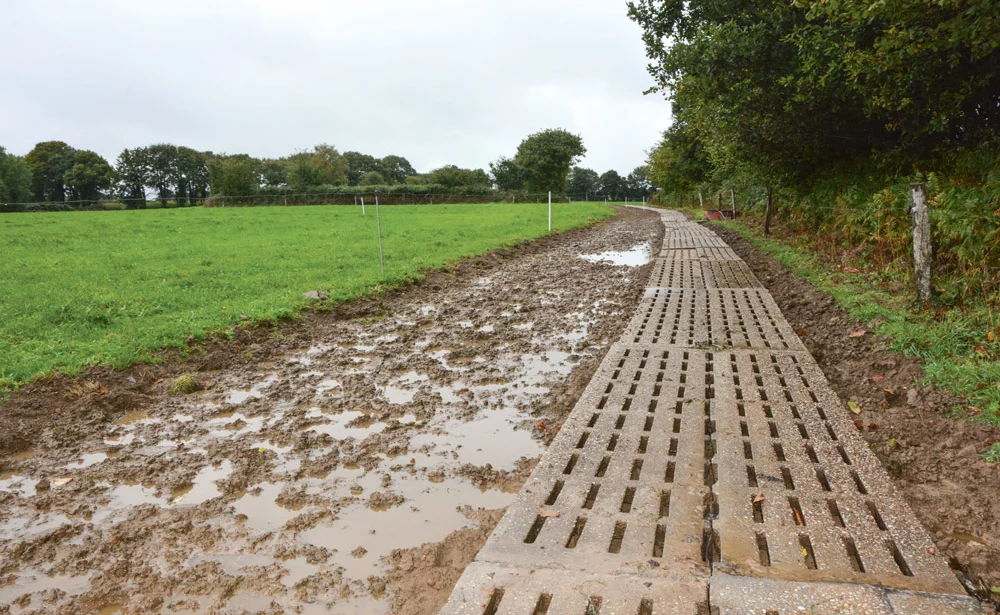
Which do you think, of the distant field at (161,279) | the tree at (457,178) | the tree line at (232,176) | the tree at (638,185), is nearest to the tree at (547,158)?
the tree line at (232,176)

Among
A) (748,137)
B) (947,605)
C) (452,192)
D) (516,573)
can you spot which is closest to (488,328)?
(516,573)

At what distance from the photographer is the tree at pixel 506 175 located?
216ft

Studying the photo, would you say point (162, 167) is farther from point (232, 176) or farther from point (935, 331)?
point (935, 331)

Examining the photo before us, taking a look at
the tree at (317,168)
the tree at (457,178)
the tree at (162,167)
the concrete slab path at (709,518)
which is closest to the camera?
the concrete slab path at (709,518)

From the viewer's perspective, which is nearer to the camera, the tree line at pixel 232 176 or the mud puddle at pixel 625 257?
the mud puddle at pixel 625 257

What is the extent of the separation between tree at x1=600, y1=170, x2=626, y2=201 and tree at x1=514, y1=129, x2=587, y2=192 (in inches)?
1117

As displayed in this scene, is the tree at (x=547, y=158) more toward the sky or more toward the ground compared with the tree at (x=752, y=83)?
more toward the sky

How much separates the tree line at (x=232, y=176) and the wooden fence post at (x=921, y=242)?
44.1 m

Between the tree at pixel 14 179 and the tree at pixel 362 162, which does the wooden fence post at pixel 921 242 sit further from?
the tree at pixel 362 162

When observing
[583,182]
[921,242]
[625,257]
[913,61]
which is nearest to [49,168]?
[583,182]

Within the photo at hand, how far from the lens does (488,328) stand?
630 centimetres

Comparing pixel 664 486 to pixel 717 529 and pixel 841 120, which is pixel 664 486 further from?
pixel 841 120

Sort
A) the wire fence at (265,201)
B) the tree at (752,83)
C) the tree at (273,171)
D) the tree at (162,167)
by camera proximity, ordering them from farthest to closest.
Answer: the tree at (273,171)
the tree at (162,167)
the wire fence at (265,201)
the tree at (752,83)

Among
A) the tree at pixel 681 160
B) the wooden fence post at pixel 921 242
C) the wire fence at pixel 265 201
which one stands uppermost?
the tree at pixel 681 160
